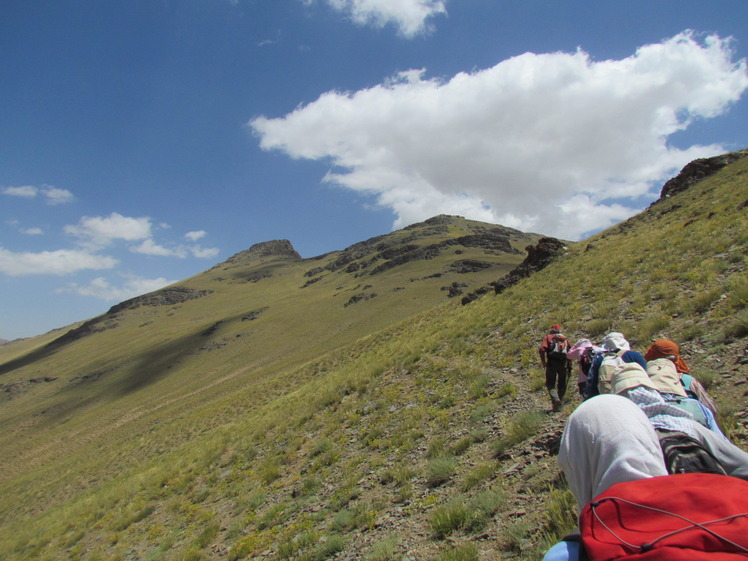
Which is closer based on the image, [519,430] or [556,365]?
[519,430]

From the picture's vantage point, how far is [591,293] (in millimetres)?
14461

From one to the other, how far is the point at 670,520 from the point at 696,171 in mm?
43224

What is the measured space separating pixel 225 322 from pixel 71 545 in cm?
10257

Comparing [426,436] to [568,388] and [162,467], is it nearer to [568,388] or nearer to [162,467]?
[568,388]

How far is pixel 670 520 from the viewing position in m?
1.61

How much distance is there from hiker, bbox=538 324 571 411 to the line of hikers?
4544 mm

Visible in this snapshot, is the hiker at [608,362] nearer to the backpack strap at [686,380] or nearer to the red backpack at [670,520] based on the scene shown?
the backpack strap at [686,380]

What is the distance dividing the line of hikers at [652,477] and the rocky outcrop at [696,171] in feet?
123

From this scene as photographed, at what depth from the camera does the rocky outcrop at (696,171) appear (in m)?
32.0

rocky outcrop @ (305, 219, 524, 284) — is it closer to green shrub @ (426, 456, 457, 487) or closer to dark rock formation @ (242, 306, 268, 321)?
dark rock formation @ (242, 306, 268, 321)

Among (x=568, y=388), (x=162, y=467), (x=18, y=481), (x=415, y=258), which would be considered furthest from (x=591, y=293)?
(x=415, y=258)

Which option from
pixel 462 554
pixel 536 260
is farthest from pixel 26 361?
pixel 462 554


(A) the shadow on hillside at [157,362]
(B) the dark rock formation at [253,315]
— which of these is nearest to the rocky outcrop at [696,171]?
(A) the shadow on hillside at [157,362]

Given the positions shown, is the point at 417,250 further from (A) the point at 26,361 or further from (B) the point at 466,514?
(A) the point at 26,361
